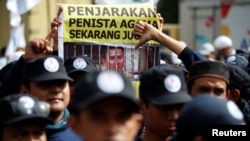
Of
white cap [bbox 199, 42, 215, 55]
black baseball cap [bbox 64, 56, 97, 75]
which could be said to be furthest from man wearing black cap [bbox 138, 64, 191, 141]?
white cap [bbox 199, 42, 215, 55]

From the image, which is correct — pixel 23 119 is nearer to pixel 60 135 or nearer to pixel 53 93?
pixel 60 135

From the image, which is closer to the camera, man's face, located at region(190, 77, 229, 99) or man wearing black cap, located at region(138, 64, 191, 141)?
man wearing black cap, located at region(138, 64, 191, 141)

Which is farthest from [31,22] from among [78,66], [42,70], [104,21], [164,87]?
[164,87]

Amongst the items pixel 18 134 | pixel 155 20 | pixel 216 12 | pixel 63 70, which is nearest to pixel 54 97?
pixel 63 70

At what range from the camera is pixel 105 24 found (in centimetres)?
604

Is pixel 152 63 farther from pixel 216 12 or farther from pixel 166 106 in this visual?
pixel 216 12

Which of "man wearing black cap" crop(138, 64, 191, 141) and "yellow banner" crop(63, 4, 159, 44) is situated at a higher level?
"yellow banner" crop(63, 4, 159, 44)

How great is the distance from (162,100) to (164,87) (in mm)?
87

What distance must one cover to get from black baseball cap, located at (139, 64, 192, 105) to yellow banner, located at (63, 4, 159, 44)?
4.70 feet

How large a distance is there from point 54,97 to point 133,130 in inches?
66.7

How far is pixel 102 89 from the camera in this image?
331 centimetres

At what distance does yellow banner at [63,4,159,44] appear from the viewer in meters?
5.95

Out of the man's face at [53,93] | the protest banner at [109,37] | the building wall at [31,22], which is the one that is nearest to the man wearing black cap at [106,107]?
the man's face at [53,93]

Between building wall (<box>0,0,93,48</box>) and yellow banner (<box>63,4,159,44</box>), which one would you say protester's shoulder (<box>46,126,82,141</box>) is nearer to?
yellow banner (<box>63,4,159,44</box>)
